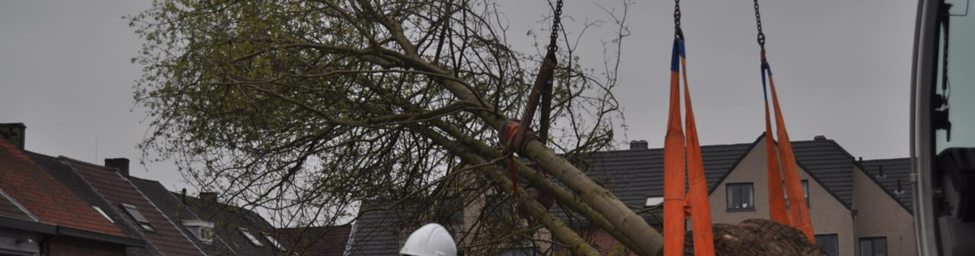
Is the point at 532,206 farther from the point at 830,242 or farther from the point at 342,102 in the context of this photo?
the point at 830,242

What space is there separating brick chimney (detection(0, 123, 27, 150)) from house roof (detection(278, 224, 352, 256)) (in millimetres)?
18718

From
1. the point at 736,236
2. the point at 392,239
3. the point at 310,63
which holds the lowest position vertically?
the point at 736,236

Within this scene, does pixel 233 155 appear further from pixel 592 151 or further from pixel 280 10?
pixel 592 151

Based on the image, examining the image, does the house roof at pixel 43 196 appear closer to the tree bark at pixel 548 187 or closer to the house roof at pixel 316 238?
the house roof at pixel 316 238

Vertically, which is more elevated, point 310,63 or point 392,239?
point 310,63

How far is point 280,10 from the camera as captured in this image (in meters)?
14.3

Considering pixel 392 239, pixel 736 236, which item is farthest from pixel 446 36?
pixel 736 236

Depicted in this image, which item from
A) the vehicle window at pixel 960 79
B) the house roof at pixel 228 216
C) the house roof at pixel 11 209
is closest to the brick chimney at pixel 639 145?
the house roof at pixel 11 209

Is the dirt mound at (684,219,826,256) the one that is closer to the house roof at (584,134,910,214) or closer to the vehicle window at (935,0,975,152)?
the vehicle window at (935,0,975,152)

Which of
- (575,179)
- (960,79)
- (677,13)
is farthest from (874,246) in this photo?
(960,79)

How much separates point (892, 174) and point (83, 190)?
27.9m

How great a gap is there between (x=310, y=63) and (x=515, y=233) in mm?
2830

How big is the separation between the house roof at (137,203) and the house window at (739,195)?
1732cm

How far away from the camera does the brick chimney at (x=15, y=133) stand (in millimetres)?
31422
